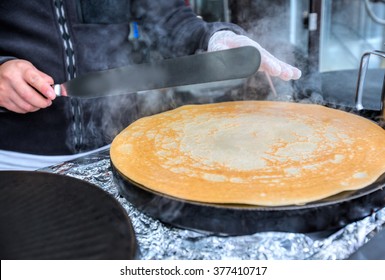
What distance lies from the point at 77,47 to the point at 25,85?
425mm

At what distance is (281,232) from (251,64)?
54 centimetres

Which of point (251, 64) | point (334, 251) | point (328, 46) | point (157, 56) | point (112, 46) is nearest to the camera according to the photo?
point (334, 251)

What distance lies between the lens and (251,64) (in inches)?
43.4

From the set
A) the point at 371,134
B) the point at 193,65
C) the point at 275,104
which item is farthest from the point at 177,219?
the point at 275,104

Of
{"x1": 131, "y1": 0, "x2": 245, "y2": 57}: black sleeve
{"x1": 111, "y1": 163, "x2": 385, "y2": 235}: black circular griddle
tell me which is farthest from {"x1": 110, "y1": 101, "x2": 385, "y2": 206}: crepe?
{"x1": 131, "y1": 0, "x2": 245, "y2": 57}: black sleeve

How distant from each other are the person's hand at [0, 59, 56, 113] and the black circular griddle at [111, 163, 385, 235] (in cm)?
53

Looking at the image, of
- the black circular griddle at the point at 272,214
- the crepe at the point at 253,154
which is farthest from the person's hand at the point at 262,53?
the black circular griddle at the point at 272,214

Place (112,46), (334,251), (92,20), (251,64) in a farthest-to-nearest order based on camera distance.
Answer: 1. (112,46)
2. (92,20)
3. (251,64)
4. (334,251)

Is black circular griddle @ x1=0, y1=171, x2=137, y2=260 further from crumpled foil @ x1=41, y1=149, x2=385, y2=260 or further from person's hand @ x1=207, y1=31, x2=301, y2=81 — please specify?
person's hand @ x1=207, y1=31, x2=301, y2=81

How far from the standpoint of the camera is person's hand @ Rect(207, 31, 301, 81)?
135 cm

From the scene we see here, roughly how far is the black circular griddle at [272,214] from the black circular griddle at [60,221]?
13 cm

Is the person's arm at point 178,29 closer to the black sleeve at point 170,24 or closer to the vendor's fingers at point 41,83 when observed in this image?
the black sleeve at point 170,24

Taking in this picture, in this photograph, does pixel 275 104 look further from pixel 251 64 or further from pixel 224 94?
pixel 251 64

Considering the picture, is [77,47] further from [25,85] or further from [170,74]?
[170,74]
